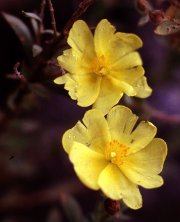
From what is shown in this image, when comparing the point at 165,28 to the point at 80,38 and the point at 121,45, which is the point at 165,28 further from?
the point at 80,38

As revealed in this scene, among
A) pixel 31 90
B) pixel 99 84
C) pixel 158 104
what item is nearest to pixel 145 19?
pixel 99 84

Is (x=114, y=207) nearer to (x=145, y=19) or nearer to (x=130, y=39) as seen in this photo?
(x=130, y=39)

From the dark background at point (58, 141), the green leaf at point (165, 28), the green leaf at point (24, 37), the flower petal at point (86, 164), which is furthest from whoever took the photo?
the dark background at point (58, 141)

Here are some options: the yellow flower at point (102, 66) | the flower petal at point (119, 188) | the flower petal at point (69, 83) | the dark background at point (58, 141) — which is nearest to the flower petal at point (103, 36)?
the yellow flower at point (102, 66)

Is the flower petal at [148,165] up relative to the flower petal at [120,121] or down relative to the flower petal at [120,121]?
down

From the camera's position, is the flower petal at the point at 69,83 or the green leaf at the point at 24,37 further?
the green leaf at the point at 24,37

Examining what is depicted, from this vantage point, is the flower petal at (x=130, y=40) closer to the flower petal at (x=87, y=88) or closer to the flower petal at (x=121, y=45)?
the flower petal at (x=121, y=45)

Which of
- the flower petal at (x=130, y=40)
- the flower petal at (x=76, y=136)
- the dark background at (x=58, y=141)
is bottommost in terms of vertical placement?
the dark background at (x=58, y=141)

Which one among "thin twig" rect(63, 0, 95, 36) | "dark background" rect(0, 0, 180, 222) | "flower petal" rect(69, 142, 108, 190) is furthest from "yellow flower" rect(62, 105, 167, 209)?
"dark background" rect(0, 0, 180, 222)
